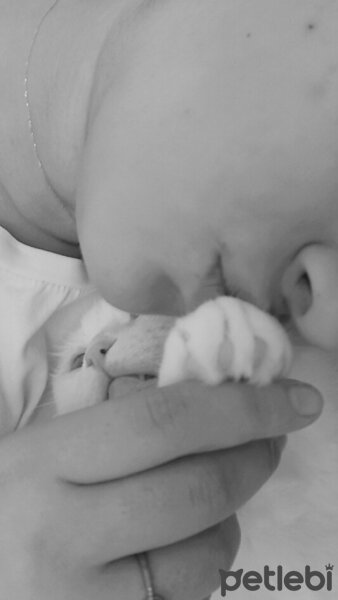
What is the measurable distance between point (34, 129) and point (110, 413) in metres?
0.37

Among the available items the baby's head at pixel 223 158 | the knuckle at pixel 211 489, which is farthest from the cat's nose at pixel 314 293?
the knuckle at pixel 211 489

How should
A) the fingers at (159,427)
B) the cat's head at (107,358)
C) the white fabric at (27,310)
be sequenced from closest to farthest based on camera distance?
the fingers at (159,427)
the cat's head at (107,358)
the white fabric at (27,310)

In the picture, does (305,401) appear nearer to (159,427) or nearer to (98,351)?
(159,427)

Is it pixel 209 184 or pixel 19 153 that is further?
pixel 19 153

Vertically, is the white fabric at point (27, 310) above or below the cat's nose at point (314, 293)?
below

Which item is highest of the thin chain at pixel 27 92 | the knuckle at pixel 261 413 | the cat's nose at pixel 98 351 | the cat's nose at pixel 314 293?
the thin chain at pixel 27 92

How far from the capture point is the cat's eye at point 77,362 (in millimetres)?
734

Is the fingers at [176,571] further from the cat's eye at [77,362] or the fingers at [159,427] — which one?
the cat's eye at [77,362]

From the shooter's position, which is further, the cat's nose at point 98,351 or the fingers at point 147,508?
the cat's nose at point 98,351

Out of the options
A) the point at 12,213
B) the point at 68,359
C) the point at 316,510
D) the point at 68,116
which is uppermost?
the point at 68,116

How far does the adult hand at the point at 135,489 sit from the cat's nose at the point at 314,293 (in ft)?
0.15

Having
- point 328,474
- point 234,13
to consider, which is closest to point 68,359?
point 328,474

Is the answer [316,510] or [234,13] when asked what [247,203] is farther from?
[316,510]

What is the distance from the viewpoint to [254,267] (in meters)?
0.53
